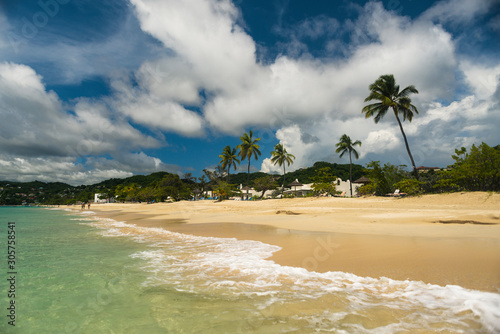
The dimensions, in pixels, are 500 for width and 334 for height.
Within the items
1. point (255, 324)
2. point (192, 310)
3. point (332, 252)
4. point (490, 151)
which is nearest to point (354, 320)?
point (255, 324)

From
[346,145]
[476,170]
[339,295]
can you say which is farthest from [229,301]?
[346,145]

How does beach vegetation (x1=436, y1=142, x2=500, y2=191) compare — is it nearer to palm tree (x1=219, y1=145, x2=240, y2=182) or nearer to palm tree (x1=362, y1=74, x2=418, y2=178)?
palm tree (x1=362, y1=74, x2=418, y2=178)

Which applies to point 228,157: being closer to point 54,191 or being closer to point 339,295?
point 339,295

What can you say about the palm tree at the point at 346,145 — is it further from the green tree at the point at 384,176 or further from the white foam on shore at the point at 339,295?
the white foam on shore at the point at 339,295

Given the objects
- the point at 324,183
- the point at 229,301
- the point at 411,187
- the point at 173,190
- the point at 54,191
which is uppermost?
the point at 54,191

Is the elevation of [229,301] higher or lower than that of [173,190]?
lower

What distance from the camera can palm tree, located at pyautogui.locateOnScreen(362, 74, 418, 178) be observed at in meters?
27.0

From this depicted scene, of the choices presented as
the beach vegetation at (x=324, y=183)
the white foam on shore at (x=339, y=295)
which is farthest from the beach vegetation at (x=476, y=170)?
the white foam on shore at (x=339, y=295)

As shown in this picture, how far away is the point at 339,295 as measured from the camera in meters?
4.09

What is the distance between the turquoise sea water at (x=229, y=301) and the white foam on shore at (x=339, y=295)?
1 cm

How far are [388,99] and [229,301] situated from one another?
29.7 metres

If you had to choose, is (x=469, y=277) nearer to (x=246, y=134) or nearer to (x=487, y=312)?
(x=487, y=312)

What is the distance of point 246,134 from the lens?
5116cm

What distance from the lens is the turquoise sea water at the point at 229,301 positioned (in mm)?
3156
